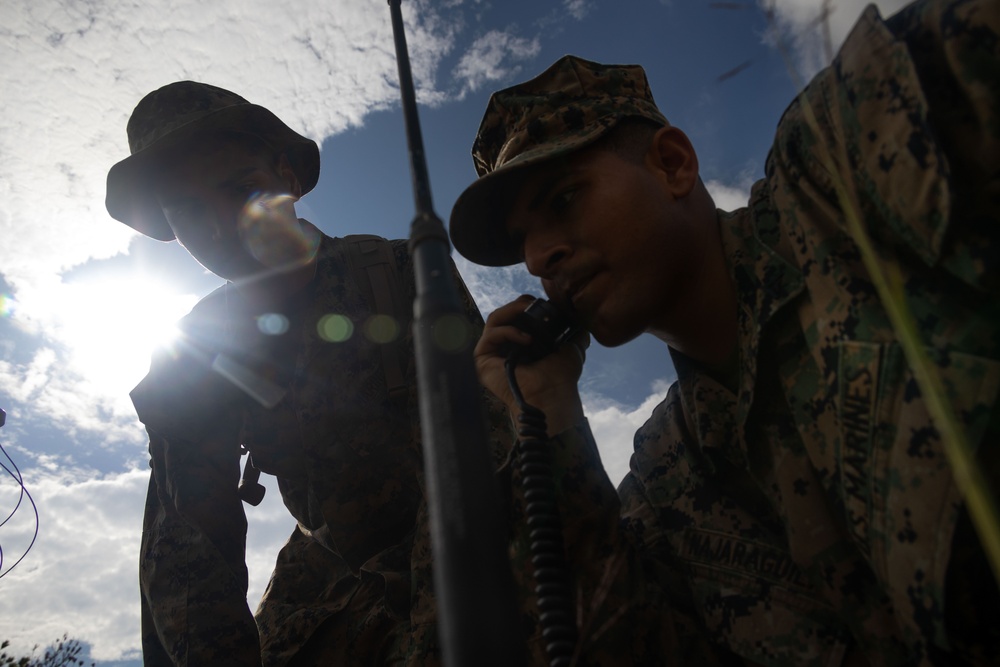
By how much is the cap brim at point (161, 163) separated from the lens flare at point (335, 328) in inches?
46.9

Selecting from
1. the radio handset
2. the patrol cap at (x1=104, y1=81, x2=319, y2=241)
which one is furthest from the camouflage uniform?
the patrol cap at (x1=104, y1=81, x2=319, y2=241)

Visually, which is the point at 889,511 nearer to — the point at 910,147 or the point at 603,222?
the point at 910,147

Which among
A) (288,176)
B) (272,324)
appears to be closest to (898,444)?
(272,324)

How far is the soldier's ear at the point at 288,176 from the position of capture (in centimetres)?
394

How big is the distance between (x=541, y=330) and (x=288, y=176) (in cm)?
229

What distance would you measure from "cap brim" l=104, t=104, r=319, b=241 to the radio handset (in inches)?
92.0

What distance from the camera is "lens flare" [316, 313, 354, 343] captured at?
11.8 ft

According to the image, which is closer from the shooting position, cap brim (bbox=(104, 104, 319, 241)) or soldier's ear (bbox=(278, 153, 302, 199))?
cap brim (bbox=(104, 104, 319, 241))

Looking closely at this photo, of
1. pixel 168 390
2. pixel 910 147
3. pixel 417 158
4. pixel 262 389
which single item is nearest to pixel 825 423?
pixel 910 147

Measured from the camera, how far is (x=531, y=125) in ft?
8.94

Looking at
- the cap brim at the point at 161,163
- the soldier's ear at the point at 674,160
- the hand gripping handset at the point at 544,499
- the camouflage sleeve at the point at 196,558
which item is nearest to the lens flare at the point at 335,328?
the camouflage sleeve at the point at 196,558

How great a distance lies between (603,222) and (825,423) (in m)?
1.04

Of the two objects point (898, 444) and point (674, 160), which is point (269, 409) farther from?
point (898, 444)

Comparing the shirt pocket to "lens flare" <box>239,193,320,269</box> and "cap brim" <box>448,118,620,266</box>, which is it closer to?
"cap brim" <box>448,118,620,266</box>
